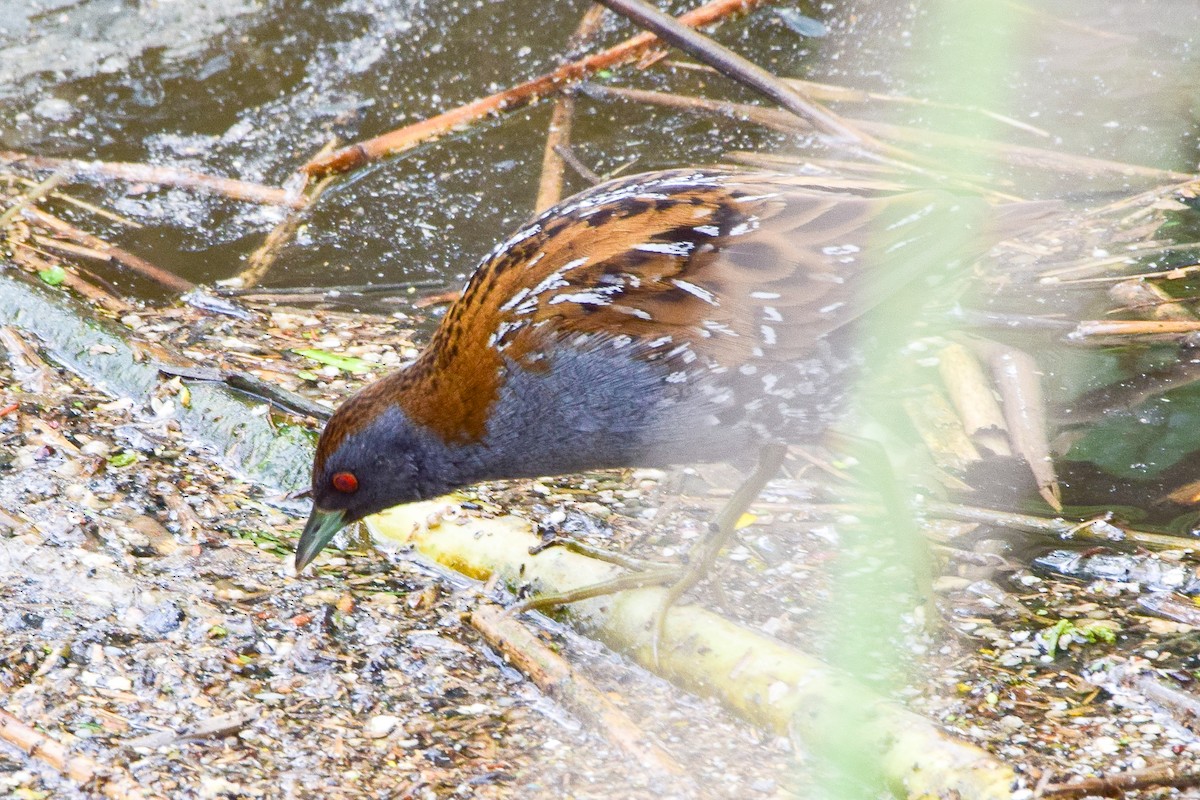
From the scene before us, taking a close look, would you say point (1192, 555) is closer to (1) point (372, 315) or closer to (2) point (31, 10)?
(1) point (372, 315)

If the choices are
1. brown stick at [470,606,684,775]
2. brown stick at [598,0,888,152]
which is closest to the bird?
brown stick at [470,606,684,775]

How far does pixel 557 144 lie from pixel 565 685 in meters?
3.77

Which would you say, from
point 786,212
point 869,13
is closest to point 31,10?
point 869,13

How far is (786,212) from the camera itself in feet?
13.5

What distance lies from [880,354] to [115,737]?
2.64 metres

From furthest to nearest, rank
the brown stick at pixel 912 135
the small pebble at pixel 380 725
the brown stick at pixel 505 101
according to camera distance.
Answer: the brown stick at pixel 505 101 < the brown stick at pixel 912 135 < the small pebble at pixel 380 725

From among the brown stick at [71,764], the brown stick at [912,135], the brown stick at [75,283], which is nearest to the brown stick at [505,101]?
the brown stick at [912,135]

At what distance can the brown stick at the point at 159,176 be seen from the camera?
21.2ft

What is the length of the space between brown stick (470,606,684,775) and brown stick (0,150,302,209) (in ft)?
10.7

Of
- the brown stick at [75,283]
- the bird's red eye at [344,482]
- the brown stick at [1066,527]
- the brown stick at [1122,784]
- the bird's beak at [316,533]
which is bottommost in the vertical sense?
the brown stick at [1122,784]

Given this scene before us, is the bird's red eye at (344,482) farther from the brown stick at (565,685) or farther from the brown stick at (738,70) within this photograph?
the brown stick at (738,70)

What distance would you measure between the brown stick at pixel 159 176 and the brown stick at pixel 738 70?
198 cm

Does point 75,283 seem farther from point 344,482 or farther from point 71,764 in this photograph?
point 71,764

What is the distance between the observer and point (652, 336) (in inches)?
155
